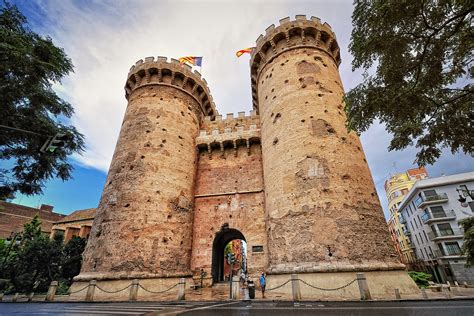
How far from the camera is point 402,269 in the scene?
10562 mm

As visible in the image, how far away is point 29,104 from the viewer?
9.22m

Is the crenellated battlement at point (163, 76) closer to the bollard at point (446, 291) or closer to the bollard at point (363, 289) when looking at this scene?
the bollard at point (363, 289)

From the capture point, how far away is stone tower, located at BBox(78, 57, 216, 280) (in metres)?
13.4

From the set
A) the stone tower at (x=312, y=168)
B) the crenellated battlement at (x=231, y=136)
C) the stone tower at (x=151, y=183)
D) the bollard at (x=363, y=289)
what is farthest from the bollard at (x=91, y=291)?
the bollard at (x=363, y=289)

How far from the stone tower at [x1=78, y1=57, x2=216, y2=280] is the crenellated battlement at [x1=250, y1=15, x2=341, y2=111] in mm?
6473

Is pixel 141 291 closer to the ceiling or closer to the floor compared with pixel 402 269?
closer to the floor

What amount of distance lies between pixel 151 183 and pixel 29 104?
24.5 feet

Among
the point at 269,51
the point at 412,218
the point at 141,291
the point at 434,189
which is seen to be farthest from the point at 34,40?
the point at 412,218

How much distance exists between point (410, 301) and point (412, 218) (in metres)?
35.8

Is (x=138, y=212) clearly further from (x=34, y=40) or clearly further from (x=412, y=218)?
(x=412, y=218)

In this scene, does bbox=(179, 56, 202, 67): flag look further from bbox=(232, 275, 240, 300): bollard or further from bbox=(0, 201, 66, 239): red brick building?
bbox=(0, 201, 66, 239): red brick building

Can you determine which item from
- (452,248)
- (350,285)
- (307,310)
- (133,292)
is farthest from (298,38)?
(452,248)

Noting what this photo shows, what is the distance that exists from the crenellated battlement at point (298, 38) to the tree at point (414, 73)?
11395 mm

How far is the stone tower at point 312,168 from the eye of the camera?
10875mm
